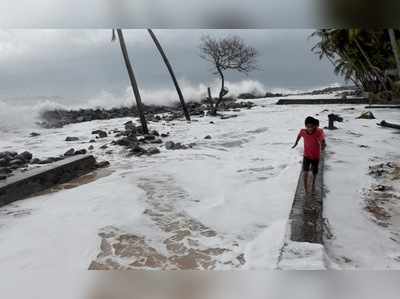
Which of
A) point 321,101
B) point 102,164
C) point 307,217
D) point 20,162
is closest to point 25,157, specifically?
point 20,162

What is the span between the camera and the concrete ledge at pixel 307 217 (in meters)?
3.03

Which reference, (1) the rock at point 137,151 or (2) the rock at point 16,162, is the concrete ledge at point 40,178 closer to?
(1) the rock at point 137,151

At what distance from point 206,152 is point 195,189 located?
2.95m

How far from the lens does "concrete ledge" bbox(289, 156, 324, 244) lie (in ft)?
9.93

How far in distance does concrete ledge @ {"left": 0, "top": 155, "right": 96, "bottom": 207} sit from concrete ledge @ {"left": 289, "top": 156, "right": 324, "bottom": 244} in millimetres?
3732

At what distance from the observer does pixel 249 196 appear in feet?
15.6

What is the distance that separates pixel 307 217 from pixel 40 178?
3991 mm

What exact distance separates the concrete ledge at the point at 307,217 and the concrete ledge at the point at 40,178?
3.73 metres

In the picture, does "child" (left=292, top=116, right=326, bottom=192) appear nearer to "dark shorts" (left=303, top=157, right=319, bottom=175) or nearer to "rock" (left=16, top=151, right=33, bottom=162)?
"dark shorts" (left=303, top=157, right=319, bottom=175)

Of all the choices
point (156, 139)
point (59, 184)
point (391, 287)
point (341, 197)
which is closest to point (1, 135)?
point (156, 139)

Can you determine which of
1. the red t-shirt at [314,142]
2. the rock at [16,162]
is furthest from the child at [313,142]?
the rock at [16,162]

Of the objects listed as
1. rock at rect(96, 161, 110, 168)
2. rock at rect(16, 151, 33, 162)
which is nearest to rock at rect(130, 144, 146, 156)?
rock at rect(96, 161, 110, 168)

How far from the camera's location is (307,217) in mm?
3430

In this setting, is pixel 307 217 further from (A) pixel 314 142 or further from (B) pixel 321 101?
(B) pixel 321 101
